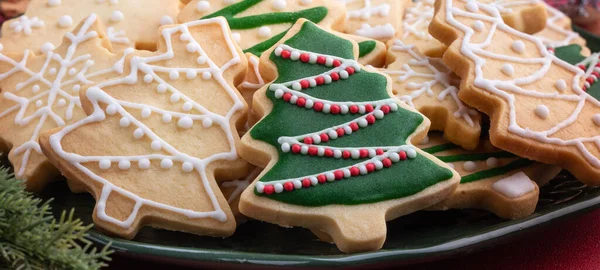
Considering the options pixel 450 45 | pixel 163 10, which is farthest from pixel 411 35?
pixel 163 10

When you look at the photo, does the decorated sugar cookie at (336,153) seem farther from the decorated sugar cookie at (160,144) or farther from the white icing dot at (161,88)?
the white icing dot at (161,88)

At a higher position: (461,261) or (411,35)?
(411,35)

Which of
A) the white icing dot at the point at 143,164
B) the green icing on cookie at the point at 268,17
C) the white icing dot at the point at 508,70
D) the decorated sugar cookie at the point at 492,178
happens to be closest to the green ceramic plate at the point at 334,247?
the decorated sugar cookie at the point at 492,178

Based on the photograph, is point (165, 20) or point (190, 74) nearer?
point (190, 74)

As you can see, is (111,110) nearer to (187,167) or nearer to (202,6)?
(187,167)

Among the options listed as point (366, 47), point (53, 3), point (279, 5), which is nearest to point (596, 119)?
point (366, 47)

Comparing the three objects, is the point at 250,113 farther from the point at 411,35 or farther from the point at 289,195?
the point at 411,35
